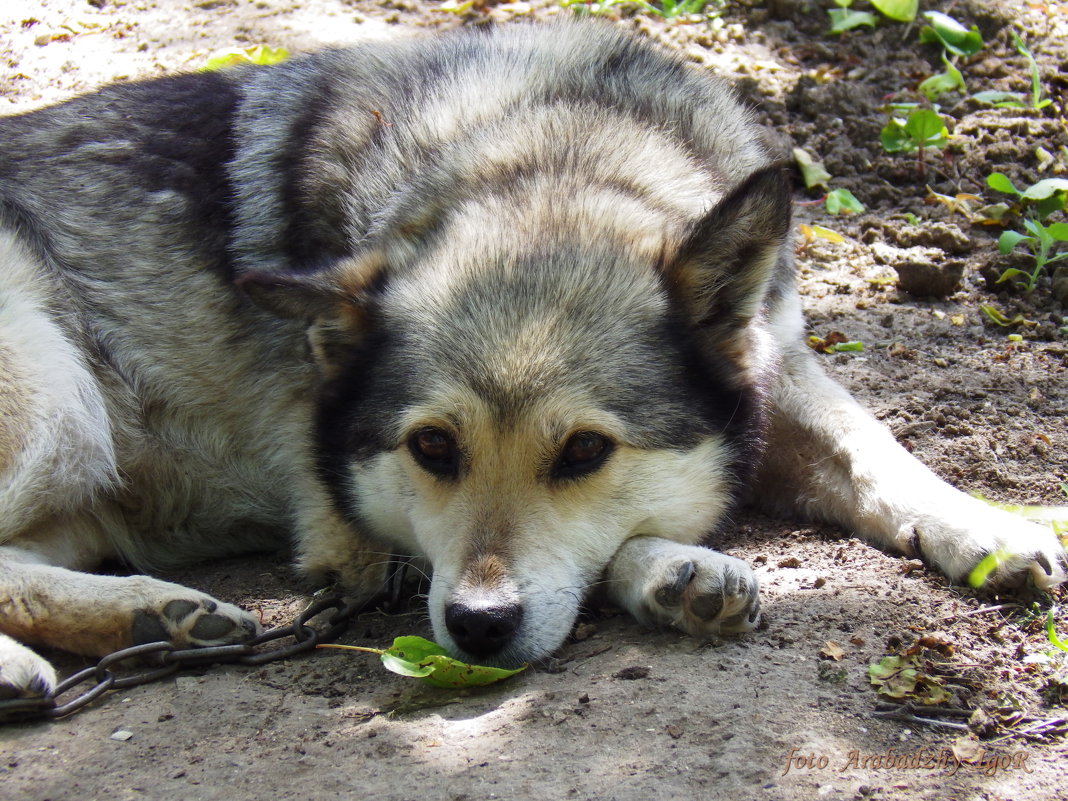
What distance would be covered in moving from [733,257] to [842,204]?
2703mm

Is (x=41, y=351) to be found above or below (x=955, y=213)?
below

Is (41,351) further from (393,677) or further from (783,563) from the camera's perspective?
(783,563)

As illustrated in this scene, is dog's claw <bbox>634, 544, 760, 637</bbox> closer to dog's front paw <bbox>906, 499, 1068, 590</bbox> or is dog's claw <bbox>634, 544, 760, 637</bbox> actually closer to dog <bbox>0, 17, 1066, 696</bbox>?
dog <bbox>0, 17, 1066, 696</bbox>

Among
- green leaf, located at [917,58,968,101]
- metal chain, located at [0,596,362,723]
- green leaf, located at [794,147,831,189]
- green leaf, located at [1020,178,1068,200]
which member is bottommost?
metal chain, located at [0,596,362,723]

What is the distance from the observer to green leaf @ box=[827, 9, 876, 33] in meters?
6.42

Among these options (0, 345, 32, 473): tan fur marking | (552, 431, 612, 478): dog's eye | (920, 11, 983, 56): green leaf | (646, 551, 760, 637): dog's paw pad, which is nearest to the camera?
(646, 551, 760, 637): dog's paw pad

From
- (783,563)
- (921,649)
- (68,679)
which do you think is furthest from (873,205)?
(68,679)

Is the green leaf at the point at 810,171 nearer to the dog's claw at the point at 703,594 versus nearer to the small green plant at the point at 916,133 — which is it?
the small green plant at the point at 916,133

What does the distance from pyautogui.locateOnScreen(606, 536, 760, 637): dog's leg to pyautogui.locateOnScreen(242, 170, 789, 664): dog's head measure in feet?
0.47

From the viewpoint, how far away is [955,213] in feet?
17.5

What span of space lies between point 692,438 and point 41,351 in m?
2.28

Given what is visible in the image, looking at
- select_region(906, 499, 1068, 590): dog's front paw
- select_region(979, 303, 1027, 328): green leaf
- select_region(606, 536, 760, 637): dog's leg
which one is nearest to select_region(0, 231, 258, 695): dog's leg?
select_region(606, 536, 760, 637): dog's leg

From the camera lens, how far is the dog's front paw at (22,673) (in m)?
2.89

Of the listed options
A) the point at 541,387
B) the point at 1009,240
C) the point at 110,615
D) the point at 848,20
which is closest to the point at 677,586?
the point at 541,387
